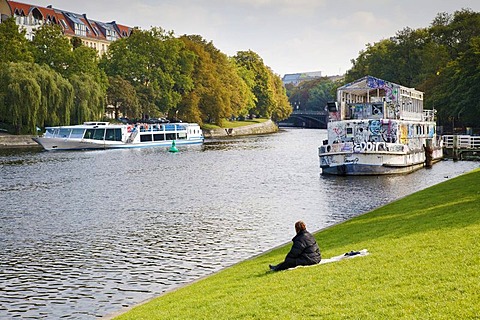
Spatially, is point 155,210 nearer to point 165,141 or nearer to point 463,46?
point 165,141

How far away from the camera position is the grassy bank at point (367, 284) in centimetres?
1141

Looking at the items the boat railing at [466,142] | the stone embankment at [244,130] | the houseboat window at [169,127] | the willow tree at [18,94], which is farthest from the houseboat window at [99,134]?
the boat railing at [466,142]

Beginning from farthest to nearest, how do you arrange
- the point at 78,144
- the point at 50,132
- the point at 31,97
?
the point at 78,144, the point at 50,132, the point at 31,97

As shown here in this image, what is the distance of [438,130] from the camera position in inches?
3957

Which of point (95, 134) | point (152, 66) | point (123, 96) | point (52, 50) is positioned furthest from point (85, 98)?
point (152, 66)

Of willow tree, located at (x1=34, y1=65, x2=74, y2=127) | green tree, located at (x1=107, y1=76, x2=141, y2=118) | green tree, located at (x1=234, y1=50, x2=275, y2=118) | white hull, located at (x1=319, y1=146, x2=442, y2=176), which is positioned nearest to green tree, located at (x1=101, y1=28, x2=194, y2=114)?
green tree, located at (x1=107, y1=76, x2=141, y2=118)

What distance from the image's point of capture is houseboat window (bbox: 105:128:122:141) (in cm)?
9694

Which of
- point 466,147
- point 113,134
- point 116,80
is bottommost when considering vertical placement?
point 466,147

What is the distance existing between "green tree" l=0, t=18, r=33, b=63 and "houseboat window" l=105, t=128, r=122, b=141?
55.5ft

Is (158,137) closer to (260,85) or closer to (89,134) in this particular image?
(89,134)

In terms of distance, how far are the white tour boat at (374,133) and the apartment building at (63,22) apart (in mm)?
96273

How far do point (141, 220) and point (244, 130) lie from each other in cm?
12480

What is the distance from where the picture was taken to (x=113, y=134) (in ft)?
322

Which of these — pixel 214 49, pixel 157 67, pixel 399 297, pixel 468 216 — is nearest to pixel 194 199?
pixel 468 216
